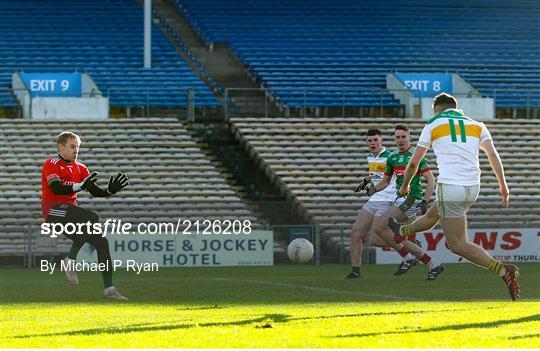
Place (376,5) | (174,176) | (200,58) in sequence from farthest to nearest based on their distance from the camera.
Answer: (376,5), (200,58), (174,176)

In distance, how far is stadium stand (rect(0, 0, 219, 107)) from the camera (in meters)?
30.9

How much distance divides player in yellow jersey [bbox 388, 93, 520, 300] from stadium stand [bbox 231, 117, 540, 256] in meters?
14.6

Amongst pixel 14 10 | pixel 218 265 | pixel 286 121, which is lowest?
pixel 218 265

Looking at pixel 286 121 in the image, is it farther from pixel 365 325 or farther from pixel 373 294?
pixel 365 325

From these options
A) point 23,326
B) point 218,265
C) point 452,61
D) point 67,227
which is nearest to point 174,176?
point 218,265

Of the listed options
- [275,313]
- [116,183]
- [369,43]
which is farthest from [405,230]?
[369,43]

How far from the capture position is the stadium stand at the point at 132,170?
84.9ft

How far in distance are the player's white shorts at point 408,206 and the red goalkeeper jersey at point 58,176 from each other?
14.6 feet

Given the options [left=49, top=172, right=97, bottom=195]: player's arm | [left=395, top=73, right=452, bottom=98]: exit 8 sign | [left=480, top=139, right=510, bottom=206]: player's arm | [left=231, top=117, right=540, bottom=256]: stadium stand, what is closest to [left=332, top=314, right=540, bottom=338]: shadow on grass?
[left=480, top=139, right=510, bottom=206]: player's arm

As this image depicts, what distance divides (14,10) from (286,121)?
9858 millimetres

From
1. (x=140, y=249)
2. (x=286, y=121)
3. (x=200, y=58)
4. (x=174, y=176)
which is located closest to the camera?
(x=140, y=249)

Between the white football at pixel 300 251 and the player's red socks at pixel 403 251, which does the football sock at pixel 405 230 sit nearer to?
the player's red socks at pixel 403 251

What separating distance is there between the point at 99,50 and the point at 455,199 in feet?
76.7

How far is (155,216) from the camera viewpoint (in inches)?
1004
